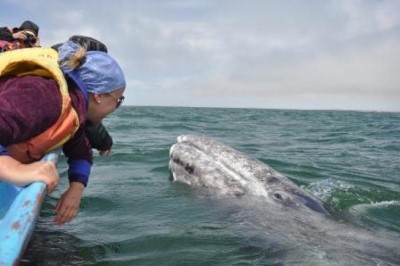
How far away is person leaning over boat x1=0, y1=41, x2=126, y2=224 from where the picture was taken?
9.39 ft

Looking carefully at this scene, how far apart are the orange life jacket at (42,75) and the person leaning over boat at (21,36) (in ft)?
14.6

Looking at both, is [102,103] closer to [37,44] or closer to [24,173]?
[24,173]

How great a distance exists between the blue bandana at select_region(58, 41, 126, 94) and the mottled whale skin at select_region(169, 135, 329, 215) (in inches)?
120

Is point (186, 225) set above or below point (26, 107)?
below

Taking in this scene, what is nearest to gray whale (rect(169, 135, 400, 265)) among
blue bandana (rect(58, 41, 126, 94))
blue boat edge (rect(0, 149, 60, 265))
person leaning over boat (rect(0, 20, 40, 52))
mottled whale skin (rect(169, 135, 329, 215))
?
mottled whale skin (rect(169, 135, 329, 215))

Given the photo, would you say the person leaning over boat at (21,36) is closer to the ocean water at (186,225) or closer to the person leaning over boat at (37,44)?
the person leaning over boat at (37,44)

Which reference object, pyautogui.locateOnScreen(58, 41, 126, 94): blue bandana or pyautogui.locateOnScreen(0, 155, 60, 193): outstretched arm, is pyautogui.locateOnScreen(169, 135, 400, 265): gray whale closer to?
pyautogui.locateOnScreen(58, 41, 126, 94): blue bandana

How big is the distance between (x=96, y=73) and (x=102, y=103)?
0.77 ft

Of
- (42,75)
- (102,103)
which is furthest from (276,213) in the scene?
(42,75)

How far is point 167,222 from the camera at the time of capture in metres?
5.63

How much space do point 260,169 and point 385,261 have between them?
2427 millimetres

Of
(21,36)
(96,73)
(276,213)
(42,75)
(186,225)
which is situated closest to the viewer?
(42,75)

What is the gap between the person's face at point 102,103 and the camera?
3.63 meters

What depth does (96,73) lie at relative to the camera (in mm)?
3559
